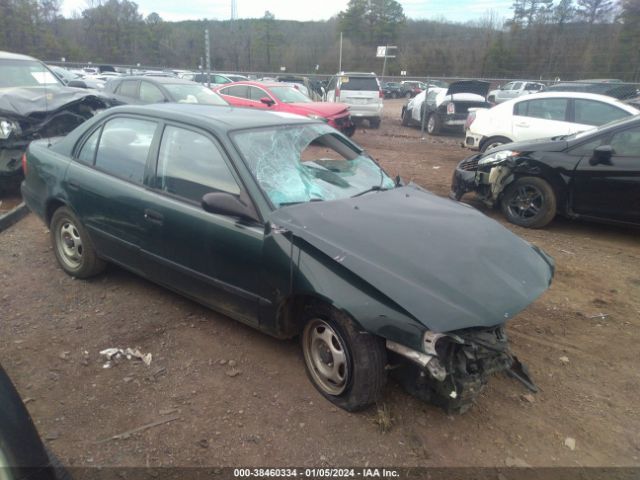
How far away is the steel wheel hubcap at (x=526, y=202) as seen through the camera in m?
5.97

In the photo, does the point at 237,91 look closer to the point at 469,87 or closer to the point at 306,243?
the point at 469,87

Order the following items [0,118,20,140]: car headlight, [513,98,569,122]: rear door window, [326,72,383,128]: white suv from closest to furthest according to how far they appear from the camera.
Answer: [0,118,20,140]: car headlight, [513,98,569,122]: rear door window, [326,72,383,128]: white suv

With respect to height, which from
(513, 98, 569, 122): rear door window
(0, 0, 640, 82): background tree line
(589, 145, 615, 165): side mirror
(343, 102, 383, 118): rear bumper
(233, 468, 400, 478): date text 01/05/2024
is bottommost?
(233, 468, 400, 478): date text 01/05/2024

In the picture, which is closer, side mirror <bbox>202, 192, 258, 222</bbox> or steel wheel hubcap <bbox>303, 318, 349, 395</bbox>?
steel wheel hubcap <bbox>303, 318, 349, 395</bbox>

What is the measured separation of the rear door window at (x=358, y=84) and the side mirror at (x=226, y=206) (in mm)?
14244

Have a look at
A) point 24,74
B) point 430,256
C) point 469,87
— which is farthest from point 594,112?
point 24,74

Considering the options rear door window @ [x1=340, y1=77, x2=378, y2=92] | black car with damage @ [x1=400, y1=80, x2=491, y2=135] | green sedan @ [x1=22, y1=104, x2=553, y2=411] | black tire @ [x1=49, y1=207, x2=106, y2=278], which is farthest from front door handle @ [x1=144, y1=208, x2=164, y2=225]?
rear door window @ [x1=340, y1=77, x2=378, y2=92]

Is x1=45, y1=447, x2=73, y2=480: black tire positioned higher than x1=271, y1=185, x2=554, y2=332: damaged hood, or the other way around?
x1=271, y1=185, x2=554, y2=332: damaged hood

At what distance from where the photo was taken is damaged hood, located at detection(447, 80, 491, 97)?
14660 millimetres

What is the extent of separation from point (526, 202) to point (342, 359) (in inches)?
177

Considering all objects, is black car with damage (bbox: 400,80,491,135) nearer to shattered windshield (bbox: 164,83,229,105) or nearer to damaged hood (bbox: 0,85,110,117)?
shattered windshield (bbox: 164,83,229,105)

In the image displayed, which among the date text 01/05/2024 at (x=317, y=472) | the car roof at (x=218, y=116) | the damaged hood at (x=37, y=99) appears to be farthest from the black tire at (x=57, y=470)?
the damaged hood at (x=37, y=99)

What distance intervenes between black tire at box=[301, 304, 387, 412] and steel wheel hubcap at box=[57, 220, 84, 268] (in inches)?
99.0

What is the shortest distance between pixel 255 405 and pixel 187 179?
163 cm
